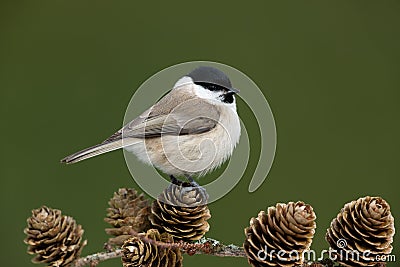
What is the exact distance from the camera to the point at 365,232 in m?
0.62

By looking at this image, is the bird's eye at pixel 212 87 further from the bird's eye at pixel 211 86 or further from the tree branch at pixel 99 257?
the tree branch at pixel 99 257

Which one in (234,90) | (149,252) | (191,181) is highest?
(234,90)

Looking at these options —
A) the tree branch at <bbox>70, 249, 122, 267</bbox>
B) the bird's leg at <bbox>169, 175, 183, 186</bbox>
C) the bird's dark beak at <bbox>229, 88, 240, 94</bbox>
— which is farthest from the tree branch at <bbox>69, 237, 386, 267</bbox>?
the bird's dark beak at <bbox>229, 88, 240, 94</bbox>

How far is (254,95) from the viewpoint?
0.68m

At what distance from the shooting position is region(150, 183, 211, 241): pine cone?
0.66m

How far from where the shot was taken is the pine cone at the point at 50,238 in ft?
2.24

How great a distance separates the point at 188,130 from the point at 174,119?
0.10ft

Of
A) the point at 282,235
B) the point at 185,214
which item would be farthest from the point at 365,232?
the point at 185,214

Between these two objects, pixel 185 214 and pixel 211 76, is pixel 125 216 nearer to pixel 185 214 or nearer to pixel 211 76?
pixel 185 214

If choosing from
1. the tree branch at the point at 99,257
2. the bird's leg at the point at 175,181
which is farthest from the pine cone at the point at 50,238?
the bird's leg at the point at 175,181

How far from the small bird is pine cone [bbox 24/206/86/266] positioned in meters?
0.11

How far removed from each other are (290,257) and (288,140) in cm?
89

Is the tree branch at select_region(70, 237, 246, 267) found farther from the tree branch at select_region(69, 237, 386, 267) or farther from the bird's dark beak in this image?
the bird's dark beak

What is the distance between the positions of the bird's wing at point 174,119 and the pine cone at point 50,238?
0.15 m
